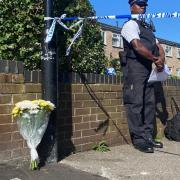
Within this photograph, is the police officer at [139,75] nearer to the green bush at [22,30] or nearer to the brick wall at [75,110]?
the brick wall at [75,110]

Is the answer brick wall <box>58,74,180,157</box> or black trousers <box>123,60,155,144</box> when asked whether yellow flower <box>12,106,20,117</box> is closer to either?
brick wall <box>58,74,180,157</box>

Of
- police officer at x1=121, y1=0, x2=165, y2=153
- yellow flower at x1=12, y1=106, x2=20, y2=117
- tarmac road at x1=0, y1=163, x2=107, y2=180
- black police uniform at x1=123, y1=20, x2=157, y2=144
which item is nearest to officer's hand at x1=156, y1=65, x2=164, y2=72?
police officer at x1=121, y1=0, x2=165, y2=153

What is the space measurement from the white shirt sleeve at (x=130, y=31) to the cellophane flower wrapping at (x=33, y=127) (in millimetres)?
1892

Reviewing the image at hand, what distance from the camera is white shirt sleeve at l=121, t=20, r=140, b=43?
6.93 m

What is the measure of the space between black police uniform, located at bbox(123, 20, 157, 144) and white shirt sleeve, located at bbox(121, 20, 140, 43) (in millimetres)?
109

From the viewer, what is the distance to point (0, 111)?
570 cm

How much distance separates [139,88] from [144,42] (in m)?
0.67

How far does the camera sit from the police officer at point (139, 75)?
703 cm

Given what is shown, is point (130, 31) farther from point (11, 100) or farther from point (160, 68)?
point (11, 100)

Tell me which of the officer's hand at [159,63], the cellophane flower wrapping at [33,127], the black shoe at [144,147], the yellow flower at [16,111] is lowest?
the black shoe at [144,147]

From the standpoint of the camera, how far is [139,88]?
23.6 feet

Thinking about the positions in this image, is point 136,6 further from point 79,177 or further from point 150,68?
point 79,177

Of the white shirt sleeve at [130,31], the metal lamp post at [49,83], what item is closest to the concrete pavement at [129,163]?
the metal lamp post at [49,83]

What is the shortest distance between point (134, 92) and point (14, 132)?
6.90 ft
